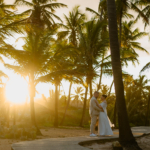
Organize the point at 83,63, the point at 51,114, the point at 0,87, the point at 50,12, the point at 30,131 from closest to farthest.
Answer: the point at 30,131
the point at 83,63
the point at 0,87
the point at 50,12
the point at 51,114

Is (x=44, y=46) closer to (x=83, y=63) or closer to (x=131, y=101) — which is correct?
(x=83, y=63)

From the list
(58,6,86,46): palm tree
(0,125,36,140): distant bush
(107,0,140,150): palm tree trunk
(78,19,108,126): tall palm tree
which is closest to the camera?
(107,0,140,150): palm tree trunk

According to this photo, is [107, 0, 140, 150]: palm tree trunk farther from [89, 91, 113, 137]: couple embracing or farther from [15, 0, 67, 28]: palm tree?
[15, 0, 67, 28]: palm tree

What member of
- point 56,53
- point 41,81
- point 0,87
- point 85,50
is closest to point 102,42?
point 85,50

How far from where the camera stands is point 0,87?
1916 cm

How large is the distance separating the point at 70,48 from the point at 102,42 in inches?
153

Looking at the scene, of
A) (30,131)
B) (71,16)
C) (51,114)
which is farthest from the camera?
(51,114)

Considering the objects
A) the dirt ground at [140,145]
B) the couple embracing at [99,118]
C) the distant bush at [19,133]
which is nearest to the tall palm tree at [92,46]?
the distant bush at [19,133]

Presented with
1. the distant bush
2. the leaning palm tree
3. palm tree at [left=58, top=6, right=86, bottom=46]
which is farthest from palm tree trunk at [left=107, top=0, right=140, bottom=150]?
palm tree at [left=58, top=6, right=86, bottom=46]

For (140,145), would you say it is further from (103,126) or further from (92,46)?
(92,46)

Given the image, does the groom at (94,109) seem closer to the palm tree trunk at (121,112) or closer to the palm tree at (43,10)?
the palm tree trunk at (121,112)

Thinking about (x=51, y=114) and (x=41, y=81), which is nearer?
(x=41, y=81)

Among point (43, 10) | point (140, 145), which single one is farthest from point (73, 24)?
point (140, 145)

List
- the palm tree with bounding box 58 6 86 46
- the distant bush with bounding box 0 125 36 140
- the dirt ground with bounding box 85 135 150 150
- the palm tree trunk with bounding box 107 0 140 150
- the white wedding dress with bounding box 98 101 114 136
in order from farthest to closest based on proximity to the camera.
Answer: the palm tree with bounding box 58 6 86 46
the distant bush with bounding box 0 125 36 140
the white wedding dress with bounding box 98 101 114 136
the dirt ground with bounding box 85 135 150 150
the palm tree trunk with bounding box 107 0 140 150
